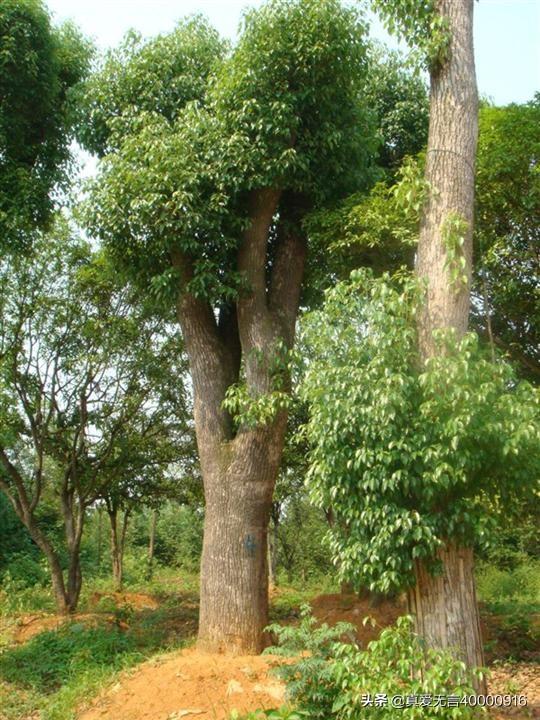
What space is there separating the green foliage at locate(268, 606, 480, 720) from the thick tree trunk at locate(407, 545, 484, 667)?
148 millimetres

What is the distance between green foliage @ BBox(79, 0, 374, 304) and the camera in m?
7.94

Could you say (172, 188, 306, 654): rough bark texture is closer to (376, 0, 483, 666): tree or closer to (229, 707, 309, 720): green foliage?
(229, 707, 309, 720): green foliage

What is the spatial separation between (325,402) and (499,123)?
4410 millimetres

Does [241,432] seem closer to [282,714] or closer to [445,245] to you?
[445,245]

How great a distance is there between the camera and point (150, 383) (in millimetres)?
12195

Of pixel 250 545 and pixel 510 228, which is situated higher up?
pixel 510 228

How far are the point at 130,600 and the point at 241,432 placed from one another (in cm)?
638

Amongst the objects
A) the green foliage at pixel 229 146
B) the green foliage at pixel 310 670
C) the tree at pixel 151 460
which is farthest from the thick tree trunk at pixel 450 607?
the tree at pixel 151 460

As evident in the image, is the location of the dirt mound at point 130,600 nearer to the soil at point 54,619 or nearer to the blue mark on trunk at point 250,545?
the soil at point 54,619

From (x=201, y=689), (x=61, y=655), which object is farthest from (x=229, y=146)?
(x=61, y=655)

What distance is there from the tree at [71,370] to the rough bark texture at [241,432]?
319cm

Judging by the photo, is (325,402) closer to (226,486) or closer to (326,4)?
(226,486)

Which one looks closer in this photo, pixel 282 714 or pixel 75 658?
pixel 282 714

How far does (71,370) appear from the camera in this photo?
11930 mm
